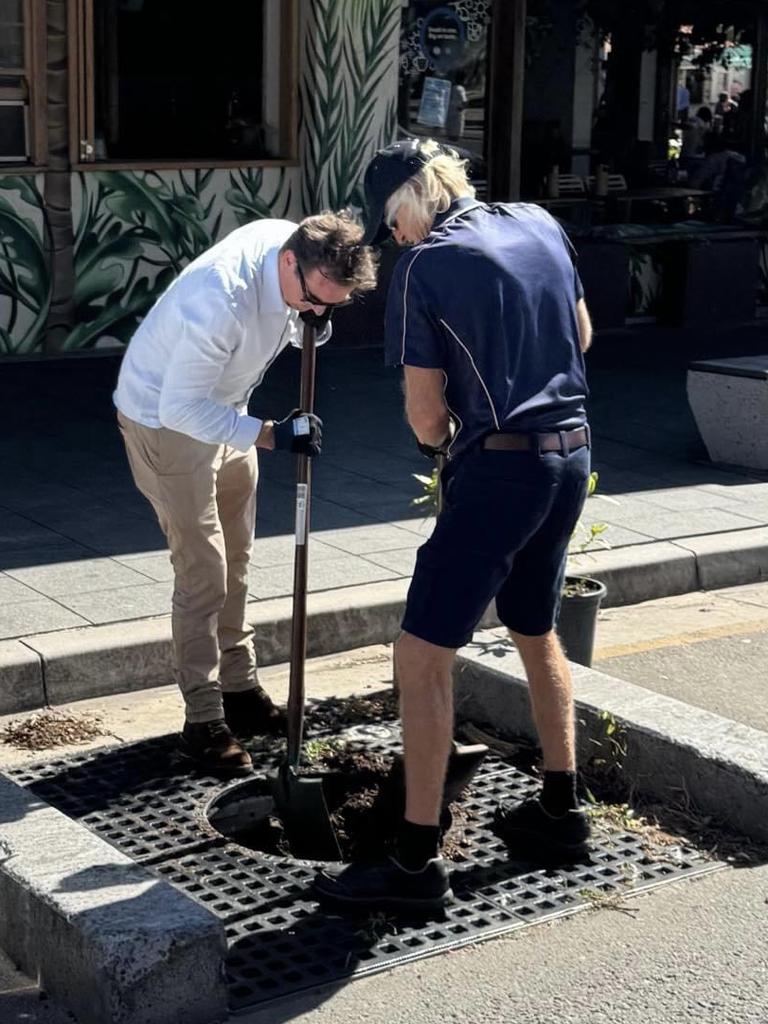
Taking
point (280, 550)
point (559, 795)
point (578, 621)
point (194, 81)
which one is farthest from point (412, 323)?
point (194, 81)

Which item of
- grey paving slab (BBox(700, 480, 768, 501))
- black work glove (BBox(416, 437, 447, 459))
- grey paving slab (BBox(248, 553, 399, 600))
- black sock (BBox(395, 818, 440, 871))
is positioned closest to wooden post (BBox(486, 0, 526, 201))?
grey paving slab (BBox(700, 480, 768, 501))

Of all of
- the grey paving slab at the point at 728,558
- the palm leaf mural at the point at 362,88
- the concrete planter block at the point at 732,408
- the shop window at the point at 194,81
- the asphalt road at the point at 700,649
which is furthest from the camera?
the palm leaf mural at the point at 362,88

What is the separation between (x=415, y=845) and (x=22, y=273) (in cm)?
760

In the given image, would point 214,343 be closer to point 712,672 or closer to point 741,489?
point 712,672

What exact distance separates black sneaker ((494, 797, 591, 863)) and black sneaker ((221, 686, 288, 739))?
1.11 m

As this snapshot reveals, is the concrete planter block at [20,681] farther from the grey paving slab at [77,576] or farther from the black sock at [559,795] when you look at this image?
the black sock at [559,795]

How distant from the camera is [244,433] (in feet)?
15.4

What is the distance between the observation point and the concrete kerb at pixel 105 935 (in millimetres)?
3646

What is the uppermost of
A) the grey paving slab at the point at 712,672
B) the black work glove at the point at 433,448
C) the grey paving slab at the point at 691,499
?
the black work glove at the point at 433,448

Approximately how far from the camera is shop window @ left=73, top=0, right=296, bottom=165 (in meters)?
11.6

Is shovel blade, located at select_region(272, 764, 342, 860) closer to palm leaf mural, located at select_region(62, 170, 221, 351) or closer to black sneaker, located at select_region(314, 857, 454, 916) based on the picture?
black sneaker, located at select_region(314, 857, 454, 916)

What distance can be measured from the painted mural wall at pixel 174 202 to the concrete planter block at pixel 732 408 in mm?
3809

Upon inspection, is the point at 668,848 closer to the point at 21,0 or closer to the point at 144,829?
the point at 144,829

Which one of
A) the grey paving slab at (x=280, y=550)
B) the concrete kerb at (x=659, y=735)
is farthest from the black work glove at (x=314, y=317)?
the grey paving slab at (x=280, y=550)
